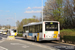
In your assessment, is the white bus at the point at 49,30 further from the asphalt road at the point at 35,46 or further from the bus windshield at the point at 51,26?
the asphalt road at the point at 35,46

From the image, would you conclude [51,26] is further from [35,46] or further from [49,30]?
[35,46]

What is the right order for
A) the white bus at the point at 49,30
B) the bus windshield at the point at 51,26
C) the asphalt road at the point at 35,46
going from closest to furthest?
the asphalt road at the point at 35,46
the white bus at the point at 49,30
the bus windshield at the point at 51,26

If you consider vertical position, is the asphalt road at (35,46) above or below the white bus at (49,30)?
below

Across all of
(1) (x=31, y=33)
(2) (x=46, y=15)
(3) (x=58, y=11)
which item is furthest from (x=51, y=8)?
(1) (x=31, y=33)

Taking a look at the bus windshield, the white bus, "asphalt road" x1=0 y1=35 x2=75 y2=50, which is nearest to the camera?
"asphalt road" x1=0 y1=35 x2=75 y2=50

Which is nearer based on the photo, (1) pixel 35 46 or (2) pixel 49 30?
(1) pixel 35 46

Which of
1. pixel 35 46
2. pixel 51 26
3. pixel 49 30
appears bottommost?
pixel 35 46

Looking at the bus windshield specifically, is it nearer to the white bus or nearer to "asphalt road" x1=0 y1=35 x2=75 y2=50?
the white bus

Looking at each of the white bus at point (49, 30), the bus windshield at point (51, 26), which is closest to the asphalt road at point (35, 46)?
the white bus at point (49, 30)

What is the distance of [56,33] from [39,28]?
239 centimetres

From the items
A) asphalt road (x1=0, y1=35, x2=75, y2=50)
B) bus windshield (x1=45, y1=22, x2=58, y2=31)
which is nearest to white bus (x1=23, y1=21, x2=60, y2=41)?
bus windshield (x1=45, y1=22, x2=58, y2=31)

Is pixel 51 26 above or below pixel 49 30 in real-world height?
above

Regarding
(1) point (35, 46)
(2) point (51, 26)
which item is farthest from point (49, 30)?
(1) point (35, 46)

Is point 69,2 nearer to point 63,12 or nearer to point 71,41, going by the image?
point 63,12
